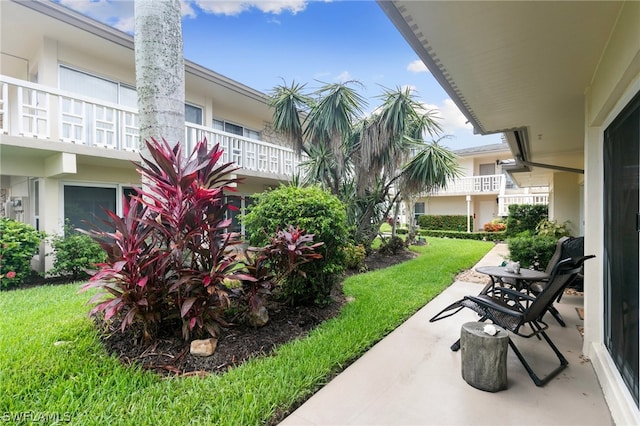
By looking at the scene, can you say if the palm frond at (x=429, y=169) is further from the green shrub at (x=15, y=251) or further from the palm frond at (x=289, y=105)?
the green shrub at (x=15, y=251)

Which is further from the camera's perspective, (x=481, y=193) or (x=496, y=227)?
(x=481, y=193)

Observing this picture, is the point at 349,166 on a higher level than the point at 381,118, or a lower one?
lower

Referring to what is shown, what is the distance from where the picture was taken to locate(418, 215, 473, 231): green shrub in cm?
1895

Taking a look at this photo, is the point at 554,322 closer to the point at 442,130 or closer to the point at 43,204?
the point at 442,130

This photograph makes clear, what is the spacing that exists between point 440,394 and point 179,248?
2825 millimetres

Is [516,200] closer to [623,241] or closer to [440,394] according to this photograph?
[623,241]

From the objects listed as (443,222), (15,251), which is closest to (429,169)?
(15,251)

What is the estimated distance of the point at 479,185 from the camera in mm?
18984

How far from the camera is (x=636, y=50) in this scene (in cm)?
188

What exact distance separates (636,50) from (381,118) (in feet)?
22.3

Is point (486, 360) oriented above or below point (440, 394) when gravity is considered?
above

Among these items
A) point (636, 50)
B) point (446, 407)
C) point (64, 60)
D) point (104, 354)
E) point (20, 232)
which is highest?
point (64, 60)

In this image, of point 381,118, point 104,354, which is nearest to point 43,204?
point 104,354

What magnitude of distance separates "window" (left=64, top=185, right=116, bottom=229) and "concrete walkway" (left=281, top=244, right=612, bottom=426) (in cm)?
704
